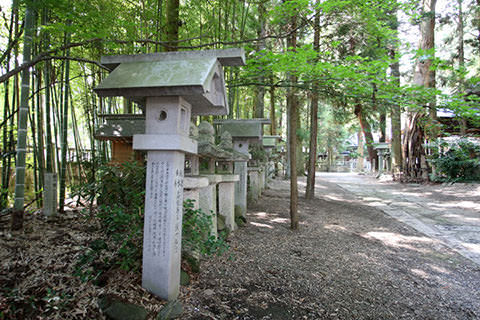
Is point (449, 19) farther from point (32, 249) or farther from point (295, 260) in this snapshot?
point (32, 249)

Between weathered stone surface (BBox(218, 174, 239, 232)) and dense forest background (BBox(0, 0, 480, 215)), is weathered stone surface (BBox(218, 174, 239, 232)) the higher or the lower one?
the lower one

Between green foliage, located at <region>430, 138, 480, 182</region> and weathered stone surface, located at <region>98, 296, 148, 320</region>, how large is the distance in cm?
1228

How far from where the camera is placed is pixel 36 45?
13.7ft

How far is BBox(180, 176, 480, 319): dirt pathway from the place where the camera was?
→ 2648mm

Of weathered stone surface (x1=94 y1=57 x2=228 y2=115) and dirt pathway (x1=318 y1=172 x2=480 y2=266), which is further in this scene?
dirt pathway (x1=318 y1=172 x2=480 y2=266)

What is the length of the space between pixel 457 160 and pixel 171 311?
1303 centimetres

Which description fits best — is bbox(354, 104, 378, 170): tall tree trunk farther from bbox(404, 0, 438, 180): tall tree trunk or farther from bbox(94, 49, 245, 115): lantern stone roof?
bbox(94, 49, 245, 115): lantern stone roof

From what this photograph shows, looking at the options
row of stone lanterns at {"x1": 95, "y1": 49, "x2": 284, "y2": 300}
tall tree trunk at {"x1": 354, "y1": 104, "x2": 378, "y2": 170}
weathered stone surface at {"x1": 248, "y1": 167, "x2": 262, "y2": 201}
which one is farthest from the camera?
tall tree trunk at {"x1": 354, "y1": 104, "x2": 378, "y2": 170}

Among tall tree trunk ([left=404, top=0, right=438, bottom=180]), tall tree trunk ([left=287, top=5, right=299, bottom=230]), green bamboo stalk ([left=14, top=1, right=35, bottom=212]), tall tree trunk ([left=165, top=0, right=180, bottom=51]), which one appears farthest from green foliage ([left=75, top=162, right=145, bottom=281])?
tall tree trunk ([left=404, top=0, right=438, bottom=180])

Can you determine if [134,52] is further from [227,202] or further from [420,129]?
[420,129]

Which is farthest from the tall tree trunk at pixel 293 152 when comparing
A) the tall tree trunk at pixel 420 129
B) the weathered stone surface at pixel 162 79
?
the tall tree trunk at pixel 420 129

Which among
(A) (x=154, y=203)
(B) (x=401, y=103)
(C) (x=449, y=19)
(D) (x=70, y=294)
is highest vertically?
(C) (x=449, y=19)

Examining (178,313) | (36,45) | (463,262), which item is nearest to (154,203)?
(178,313)

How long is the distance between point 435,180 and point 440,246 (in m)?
8.60
